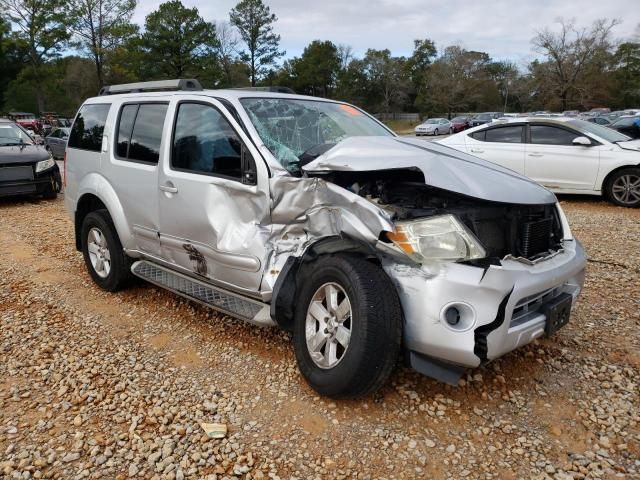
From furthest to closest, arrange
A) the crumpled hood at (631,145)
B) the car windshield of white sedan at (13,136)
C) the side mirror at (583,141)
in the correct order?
the car windshield of white sedan at (13,136), the side mirror at (583,141), the crumpled hood at (631,145)

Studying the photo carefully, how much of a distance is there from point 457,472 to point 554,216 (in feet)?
5.72

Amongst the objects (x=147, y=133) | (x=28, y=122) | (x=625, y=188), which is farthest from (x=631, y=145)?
(x=28, y=122)

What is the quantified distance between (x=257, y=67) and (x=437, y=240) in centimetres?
5609

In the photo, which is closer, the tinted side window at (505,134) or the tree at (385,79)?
the tinted side window at (505,134)

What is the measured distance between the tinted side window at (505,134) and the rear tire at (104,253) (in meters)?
7.25

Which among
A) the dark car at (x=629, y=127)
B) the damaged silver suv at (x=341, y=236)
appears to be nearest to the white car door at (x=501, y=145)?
the dark car at (x=629, y=127)

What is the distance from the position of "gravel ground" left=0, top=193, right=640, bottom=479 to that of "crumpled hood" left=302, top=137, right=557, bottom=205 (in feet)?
3.84

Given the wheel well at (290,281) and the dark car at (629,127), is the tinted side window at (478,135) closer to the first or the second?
the dark car at (629,127)

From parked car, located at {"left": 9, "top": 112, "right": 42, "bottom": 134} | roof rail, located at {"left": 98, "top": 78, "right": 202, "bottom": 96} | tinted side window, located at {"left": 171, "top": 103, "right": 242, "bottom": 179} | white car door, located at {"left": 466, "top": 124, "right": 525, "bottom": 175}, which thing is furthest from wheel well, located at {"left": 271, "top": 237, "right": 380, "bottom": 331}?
parked car, located at {"left": 9, "top": 112, "right": 42, "bottom": 134}

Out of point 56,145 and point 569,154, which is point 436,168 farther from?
point 56,145

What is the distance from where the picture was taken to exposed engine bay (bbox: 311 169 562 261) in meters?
2.92

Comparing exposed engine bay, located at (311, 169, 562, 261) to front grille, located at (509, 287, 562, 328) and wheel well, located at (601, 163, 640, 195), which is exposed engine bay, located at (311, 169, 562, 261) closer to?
front grille, located at (509, 287, 562, 328)

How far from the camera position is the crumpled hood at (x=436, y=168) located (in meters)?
2.86

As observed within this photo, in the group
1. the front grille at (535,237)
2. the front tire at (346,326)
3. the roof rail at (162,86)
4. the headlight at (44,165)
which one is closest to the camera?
the front tire at (346,326)
